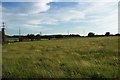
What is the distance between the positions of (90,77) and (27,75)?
7.73 ft

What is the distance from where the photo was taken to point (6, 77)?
8.80 metres

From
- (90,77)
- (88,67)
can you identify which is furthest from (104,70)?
(90,77)

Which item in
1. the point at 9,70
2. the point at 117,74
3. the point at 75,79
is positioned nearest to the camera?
the point at 75,79

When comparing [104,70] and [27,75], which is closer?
[27,75]

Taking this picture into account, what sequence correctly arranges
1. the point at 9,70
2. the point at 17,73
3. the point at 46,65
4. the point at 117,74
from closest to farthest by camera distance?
the point at 117,74 → the point at 17,73 → the point at 9,70 → the point at 46,65

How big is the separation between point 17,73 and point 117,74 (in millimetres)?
3793

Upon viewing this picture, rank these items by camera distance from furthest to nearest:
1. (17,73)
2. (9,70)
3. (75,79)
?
(9,70)
(17,73)
(75,79)

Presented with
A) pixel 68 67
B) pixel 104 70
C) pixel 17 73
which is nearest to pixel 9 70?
pixel 17 73

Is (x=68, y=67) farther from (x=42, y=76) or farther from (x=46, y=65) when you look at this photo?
(x=42, y=76)

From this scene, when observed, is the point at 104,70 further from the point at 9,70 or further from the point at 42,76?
the point at 9,70

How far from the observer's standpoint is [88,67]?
998cm

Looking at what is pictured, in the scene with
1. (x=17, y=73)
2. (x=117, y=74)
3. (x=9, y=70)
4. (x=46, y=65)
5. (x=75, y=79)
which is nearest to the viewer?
(x=75, y=79)

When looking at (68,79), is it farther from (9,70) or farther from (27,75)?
(9,70)

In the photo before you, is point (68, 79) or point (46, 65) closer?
point (68, 79)
